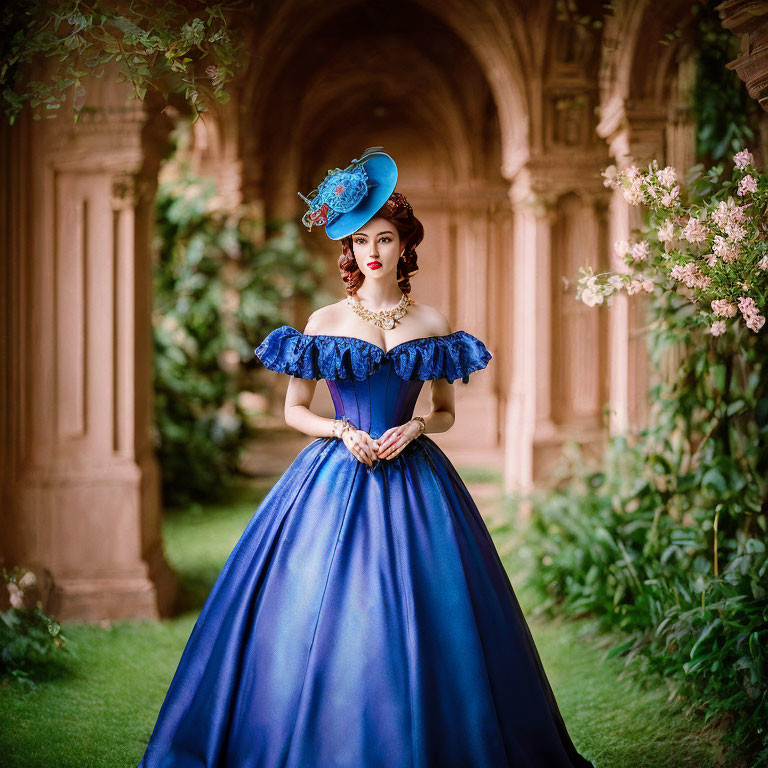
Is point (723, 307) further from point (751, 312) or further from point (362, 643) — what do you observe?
point (362, 643)

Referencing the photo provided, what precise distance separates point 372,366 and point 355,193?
17.3 inches

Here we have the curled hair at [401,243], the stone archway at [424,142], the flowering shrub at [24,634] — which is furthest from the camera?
the stone archway at [424,142]

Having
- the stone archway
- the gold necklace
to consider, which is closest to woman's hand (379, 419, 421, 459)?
the gold necklace

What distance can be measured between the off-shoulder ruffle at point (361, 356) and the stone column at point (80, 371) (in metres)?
1.89

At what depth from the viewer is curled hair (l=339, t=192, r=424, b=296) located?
2.26 meters

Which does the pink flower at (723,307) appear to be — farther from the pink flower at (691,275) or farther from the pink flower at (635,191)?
the pink flower at (635,191)

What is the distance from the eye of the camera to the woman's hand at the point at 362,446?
83.4 inches

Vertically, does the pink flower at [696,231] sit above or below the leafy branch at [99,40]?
below

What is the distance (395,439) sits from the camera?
215 cm

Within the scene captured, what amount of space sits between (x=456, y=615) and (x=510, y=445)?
4.46m

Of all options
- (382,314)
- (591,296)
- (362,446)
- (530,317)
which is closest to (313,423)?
(362,446)

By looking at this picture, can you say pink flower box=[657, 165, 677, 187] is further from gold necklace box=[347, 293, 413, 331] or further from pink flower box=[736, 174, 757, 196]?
gold necklace box=[347, 293, 413, 331]

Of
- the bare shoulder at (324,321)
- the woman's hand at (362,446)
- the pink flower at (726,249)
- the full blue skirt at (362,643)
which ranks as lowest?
the full blue skirt at (362,643)

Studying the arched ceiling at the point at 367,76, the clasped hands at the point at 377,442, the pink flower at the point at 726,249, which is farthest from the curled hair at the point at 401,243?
the arched ceiling at the point at 367,76
